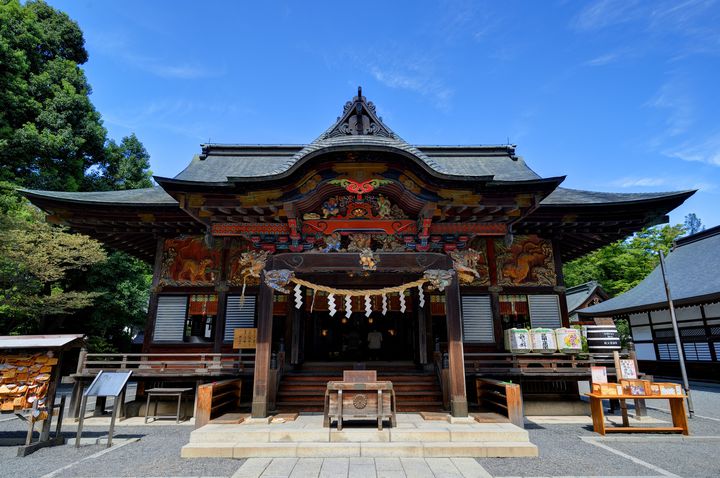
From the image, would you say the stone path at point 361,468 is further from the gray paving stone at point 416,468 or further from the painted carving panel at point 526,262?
the painted carving panel at point 526,262

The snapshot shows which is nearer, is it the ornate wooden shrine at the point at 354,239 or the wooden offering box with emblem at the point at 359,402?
the wooden offering box with emblem at the point at 359,402

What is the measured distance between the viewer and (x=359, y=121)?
1070 cm

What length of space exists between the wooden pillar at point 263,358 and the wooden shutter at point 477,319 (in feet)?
20.8

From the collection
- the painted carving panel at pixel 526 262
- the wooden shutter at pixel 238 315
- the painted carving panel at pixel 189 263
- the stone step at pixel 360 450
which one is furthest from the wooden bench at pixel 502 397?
the painted carving panel at pixel 189 263

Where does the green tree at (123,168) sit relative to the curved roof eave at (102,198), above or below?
above

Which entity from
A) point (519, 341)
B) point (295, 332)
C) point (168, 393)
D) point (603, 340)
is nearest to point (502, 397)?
point (519, 341)

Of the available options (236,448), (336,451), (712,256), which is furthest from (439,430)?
(712,256)

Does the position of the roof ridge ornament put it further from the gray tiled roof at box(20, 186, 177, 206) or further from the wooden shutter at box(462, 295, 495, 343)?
the wooden shutter at box(462, 295, 495, 343)

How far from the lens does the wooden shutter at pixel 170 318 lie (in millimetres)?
11648

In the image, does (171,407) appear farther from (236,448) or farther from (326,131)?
(326,131)

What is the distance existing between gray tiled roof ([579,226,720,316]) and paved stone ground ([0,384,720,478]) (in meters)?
10.6

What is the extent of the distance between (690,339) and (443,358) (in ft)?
53.9

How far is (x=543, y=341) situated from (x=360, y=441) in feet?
21.7

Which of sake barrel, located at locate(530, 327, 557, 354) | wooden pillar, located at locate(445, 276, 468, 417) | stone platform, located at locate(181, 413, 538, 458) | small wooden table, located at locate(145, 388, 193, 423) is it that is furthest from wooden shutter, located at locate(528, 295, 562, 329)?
small wooden table, located at locate(145, 388, 193, 423)
